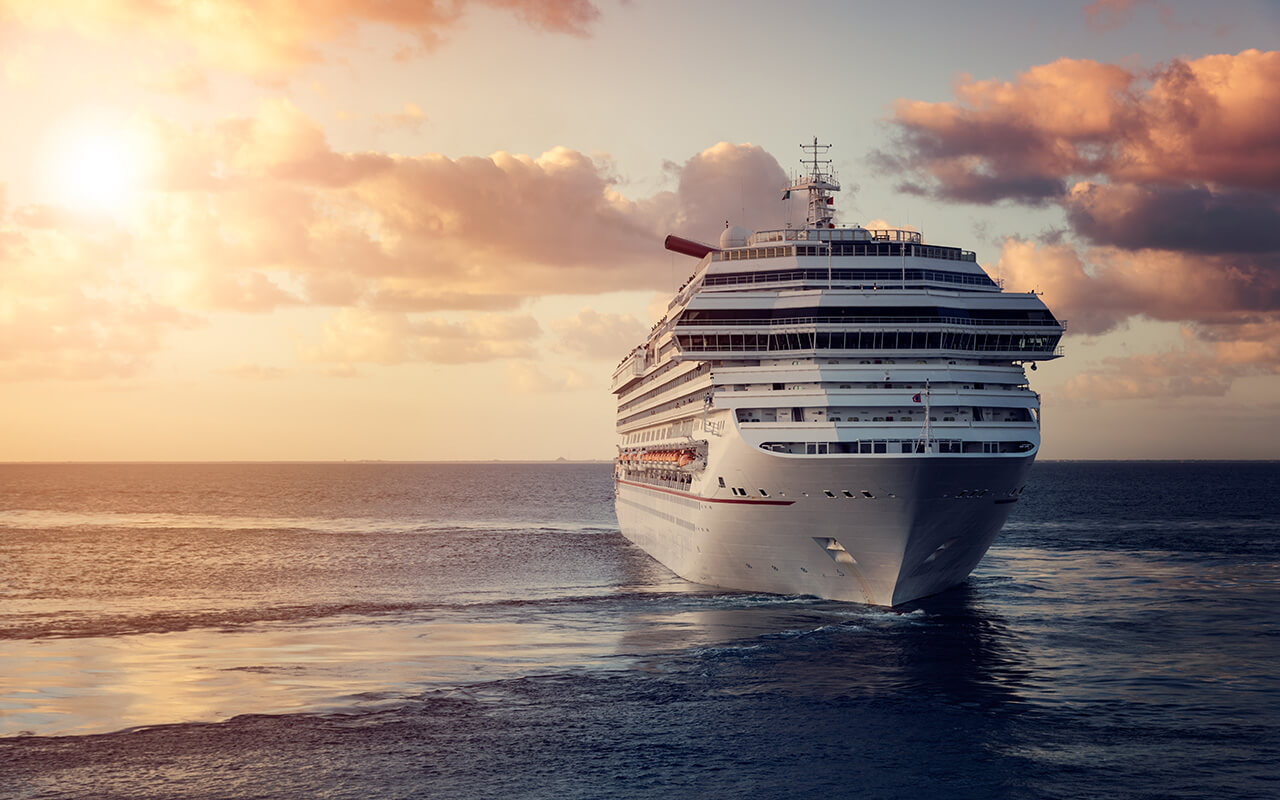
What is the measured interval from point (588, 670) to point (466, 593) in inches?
951

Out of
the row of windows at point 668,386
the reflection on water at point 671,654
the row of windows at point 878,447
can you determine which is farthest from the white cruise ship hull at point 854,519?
the row of windows at point 668,386

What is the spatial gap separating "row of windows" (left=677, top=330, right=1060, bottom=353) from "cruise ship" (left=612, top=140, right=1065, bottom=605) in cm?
7

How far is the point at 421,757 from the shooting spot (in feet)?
96.2

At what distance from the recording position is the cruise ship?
46.1 m

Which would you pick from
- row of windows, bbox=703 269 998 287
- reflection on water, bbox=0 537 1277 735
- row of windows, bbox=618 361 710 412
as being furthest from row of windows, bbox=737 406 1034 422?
reflection on water, bbox=0 537 1277 735

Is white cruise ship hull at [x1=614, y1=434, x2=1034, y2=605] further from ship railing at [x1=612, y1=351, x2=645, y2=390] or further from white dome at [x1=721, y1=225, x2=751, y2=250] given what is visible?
ship railing at [x1=612, y1=351, x2=645, y2=390]

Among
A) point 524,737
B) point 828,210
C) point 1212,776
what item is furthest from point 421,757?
point 828,210

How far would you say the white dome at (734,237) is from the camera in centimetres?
7300

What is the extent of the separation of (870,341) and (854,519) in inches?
359

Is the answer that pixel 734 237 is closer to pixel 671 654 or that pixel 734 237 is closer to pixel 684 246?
pixel 684 246

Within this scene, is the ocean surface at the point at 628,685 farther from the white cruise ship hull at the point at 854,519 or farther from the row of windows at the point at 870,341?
the row of windows at the point at 870,341

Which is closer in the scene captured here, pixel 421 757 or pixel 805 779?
pixel 805 779

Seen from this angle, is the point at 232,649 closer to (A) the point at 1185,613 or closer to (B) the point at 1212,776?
(B) the point at 1212,776

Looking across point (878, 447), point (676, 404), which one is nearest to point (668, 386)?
point (676, 404)
